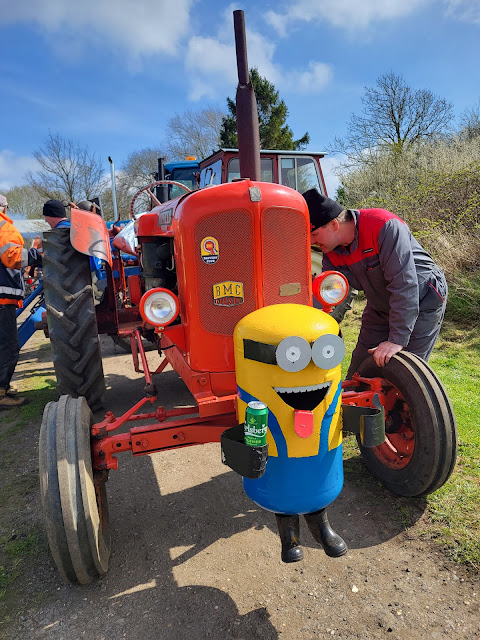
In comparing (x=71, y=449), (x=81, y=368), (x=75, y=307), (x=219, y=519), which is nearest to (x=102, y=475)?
(x=71, y=449)

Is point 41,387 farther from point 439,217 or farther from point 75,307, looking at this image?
point 439,217

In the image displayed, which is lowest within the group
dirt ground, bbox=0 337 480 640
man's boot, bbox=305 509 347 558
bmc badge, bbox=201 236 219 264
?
dirt ground, bbox=0 337 480 640

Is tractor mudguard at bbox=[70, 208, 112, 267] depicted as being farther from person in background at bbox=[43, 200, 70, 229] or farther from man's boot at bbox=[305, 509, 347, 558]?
man's boot at bbox=[305, 509, 347, 558]

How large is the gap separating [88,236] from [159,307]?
4.95 ft

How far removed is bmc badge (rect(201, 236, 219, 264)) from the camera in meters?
2.20

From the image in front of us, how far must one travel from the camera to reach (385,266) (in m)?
2.54

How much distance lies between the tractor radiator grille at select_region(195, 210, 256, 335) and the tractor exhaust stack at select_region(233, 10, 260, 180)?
942mm

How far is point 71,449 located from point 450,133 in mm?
16765

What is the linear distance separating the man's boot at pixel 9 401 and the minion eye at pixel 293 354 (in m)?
3.72

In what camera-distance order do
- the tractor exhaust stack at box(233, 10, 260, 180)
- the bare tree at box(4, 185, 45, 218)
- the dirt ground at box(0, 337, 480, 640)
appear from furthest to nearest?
1. the bare tree at box(4, 185, 45, 218)
2. the tractor exhaust stack at box(233, 10, 260, 180)
3. the dirt ground at box(0, 337, 480, 640)

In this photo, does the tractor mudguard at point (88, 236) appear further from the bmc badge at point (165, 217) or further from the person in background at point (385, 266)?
the person in background at point (385, 266)

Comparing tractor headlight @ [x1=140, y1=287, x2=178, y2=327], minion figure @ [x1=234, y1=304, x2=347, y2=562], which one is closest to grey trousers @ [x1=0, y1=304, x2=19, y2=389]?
→ tractor headlight @ [x1=140, y1=287, x2=178, y2=327]

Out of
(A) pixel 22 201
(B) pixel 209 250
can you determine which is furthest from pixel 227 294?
(A) pixel 22 201

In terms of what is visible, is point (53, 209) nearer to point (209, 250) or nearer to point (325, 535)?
point (209, 250)
